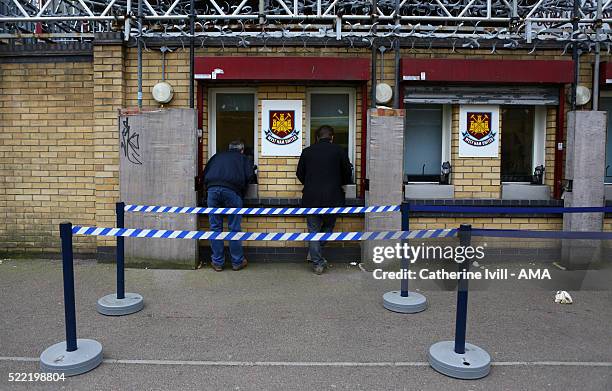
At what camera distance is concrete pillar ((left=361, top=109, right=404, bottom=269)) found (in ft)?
21.9

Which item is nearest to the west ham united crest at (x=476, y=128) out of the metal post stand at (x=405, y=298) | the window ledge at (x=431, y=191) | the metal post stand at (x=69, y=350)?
the window ledge at (x=431, y=191)

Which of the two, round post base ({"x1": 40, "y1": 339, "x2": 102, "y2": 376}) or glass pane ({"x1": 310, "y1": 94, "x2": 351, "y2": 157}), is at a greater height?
glass pane ({"x1": 310, "y1": 94, "x2": 351, "y2": 157})

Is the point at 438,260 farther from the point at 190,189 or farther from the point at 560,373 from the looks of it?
the point at 190,189

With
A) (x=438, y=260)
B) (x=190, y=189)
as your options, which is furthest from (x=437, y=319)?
(x=190, y=189)

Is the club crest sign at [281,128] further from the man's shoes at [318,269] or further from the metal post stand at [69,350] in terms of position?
the metal post stand at [69,350]

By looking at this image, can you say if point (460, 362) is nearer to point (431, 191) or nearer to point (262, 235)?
point (262, 235)

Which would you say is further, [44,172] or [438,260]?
[44,172]

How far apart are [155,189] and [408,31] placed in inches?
155

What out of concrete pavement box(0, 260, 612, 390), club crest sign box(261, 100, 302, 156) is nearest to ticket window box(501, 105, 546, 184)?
concrete pavement box(0, 260, 612, 390)

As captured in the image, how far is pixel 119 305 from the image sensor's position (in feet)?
16.8

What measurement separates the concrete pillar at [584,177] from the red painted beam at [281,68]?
2826mm

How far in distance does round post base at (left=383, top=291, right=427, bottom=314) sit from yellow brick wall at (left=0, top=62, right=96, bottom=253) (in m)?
4.26

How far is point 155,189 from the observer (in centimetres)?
675

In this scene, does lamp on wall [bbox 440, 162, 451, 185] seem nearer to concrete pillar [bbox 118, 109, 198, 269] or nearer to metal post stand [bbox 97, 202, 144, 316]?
concrete pillar [bbox 118, 109, 198, 269]
